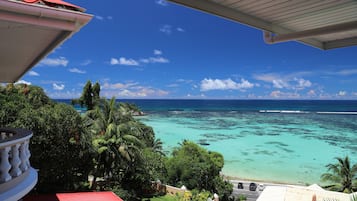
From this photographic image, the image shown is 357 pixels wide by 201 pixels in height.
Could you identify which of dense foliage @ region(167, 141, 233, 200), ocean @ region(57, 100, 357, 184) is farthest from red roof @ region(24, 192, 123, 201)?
ocean @ region(57, 100, 357, 184)

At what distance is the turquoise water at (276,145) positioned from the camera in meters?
31.5

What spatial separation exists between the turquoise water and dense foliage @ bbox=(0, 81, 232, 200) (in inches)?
497

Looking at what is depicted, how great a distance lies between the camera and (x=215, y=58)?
12375 cm

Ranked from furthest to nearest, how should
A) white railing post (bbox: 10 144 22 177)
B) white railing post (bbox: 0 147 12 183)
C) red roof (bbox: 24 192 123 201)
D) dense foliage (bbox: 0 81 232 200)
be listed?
dense foliage (bbox: 0 81 232 200)
red roof (bbox: 24 192 123 201)
white railing post (bbox: 10 144 22 177)
white railing post (bbox: 0 147 12 183)

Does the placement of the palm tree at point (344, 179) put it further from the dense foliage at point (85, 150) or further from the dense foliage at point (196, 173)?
the dense foliage at point (85, 150)

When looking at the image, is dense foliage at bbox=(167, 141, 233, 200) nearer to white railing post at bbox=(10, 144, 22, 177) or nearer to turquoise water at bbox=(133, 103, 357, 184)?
turquoise water at bbox=(133, 103, 357, 184)

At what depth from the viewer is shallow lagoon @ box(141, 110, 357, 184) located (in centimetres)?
3152

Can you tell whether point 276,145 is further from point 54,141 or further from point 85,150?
point 54,141

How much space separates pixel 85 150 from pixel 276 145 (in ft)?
123

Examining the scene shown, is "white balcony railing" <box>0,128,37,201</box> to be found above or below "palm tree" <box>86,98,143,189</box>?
above

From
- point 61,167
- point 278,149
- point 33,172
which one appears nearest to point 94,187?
point 61,167

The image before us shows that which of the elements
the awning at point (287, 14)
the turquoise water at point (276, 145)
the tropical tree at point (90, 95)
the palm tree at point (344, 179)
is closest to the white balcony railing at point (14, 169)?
the awning at point (287, 14)

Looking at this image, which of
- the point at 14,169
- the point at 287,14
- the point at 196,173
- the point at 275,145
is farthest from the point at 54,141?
the point at 275,145

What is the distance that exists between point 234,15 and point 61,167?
14.5 meters
